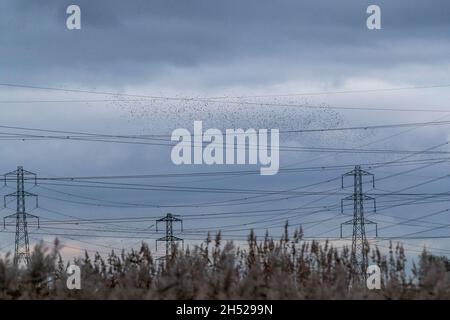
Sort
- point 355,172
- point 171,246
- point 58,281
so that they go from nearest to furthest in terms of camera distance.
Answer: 1. point 58,281
2. point 171,246
3. point 355,172

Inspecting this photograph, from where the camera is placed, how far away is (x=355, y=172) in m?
66.8

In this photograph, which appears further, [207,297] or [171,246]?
[171,246]

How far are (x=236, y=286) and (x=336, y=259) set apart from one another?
293cm

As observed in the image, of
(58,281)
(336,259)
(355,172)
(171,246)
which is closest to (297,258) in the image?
(336,259)
